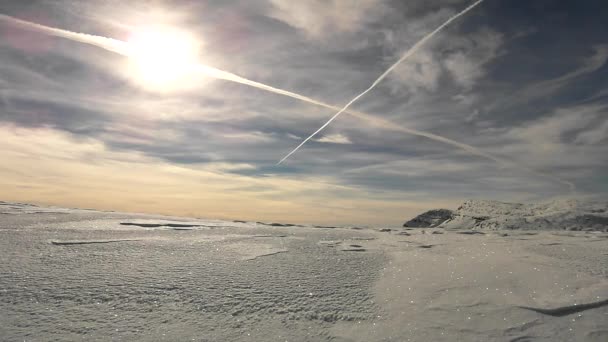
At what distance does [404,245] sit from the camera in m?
4.57

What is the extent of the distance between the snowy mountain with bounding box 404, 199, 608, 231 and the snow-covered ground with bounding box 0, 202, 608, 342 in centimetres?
429

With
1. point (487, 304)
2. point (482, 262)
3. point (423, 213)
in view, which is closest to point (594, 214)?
point (423, 213)

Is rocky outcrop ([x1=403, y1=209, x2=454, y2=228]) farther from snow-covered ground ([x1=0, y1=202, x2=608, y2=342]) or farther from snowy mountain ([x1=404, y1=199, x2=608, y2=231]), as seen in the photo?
snow-covered ground ([x1=0, y1=202, x2=608, y2=342])

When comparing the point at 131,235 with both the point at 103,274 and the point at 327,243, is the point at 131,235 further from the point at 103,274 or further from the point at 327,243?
the point at 327,243

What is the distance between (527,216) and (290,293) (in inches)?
304

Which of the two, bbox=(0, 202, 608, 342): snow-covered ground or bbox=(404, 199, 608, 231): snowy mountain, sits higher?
bbox=(404, 199, 608, 231): snowy mountain

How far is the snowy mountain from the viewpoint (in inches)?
296

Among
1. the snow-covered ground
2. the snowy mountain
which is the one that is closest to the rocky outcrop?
the snowy mountain

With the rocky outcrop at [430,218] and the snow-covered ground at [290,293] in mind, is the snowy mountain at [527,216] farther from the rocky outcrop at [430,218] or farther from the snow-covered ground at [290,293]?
the snow-covered ground at [290,293]

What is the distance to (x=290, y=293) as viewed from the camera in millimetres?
2420

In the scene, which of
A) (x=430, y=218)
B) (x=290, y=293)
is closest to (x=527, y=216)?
(x=430, y=218)

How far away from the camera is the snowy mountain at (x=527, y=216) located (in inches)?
296

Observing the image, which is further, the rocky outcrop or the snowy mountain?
the rocky outcrop

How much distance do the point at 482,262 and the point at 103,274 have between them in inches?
127
